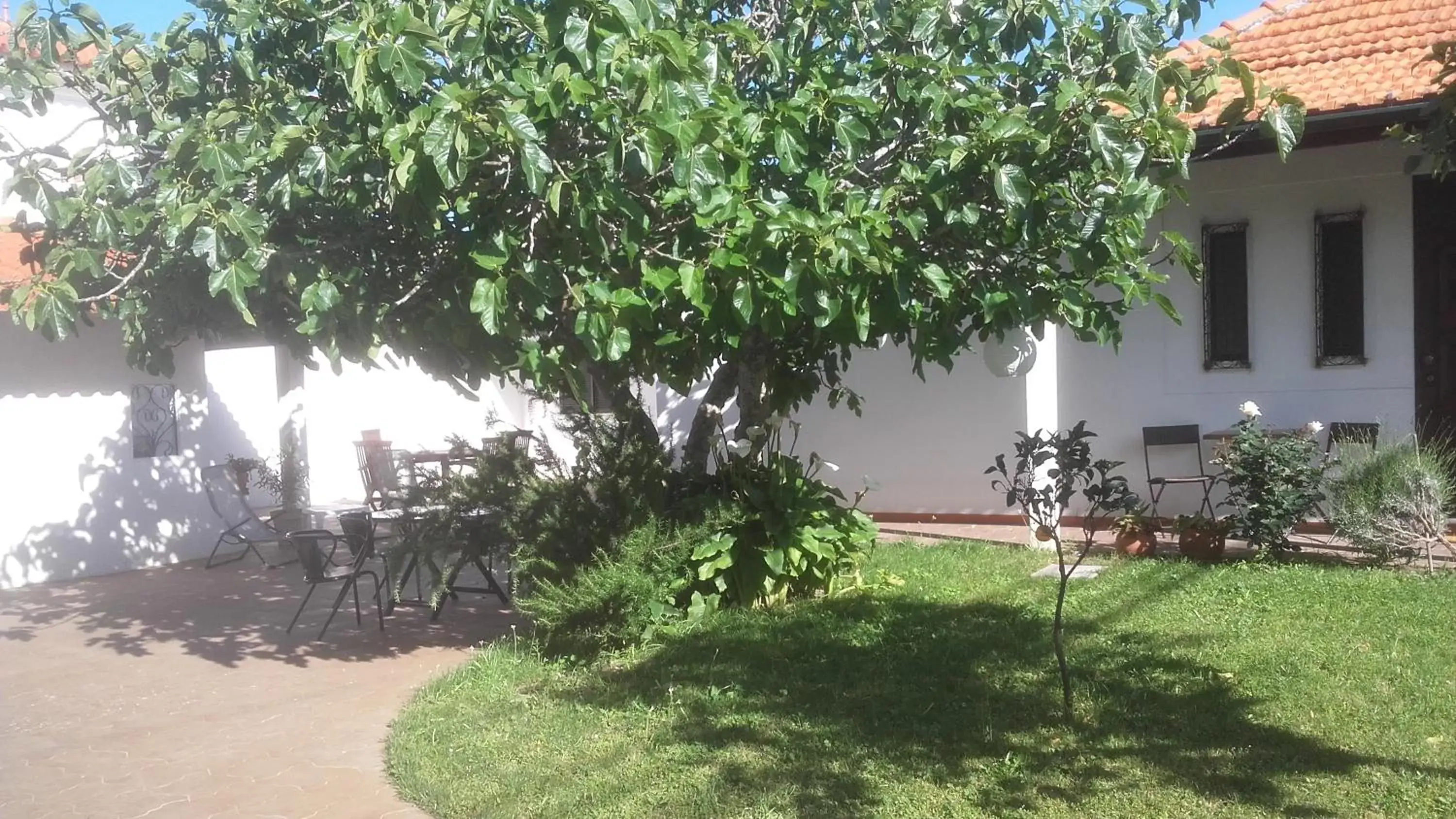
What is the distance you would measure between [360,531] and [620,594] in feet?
7.77

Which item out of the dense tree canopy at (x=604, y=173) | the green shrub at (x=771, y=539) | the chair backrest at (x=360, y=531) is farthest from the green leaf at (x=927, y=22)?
the chair backrest at (x=360, y=531)

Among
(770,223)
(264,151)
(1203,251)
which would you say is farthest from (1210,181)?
(264,151)

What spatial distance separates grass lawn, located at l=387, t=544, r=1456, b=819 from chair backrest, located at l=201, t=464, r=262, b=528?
5.40m

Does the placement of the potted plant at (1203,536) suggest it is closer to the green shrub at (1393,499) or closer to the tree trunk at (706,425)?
the green shrub at (1393,499)

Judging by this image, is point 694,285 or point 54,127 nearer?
point 694,285

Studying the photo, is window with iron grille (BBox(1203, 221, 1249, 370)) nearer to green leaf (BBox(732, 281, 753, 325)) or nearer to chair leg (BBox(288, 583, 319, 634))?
green leaf (BBox(732, 281, 753, 325))

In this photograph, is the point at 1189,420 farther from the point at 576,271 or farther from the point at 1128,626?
the point at 576,271

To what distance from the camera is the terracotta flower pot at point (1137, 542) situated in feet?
28.6

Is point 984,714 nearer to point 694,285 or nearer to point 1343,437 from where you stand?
point 694,285

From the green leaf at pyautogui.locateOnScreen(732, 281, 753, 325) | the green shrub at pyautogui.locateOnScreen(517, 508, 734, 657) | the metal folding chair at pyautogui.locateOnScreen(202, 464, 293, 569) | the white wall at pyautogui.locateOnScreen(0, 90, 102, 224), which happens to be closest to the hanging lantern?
the green shrub at pyautogui.locateOnScreen(517, 508, 734, 657)

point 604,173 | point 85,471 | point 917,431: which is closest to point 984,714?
point 604,173

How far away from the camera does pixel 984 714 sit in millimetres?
5406

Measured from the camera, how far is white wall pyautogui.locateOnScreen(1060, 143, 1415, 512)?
904cm

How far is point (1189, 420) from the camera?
9.87 meters
